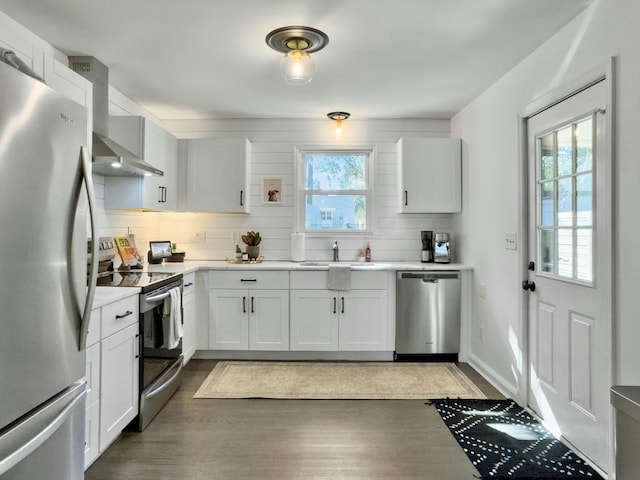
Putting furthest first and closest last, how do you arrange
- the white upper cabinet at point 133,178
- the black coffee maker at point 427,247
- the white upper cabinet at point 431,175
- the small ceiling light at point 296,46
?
the black coffee maker at point 427,247
the white upper cabinet at point 431,175
the white upper cabinet at point 133,178
the small ceiling light at point 296,46

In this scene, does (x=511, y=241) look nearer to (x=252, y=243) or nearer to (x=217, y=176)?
(x=252, y=243)

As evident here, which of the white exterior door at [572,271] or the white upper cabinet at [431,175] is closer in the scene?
the white exterior door at [572,271]

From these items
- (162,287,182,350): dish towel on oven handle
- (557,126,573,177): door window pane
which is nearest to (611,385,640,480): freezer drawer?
(557,126,573,177): door window pane

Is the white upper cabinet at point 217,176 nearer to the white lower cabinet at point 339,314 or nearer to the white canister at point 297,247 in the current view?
the white canister at point 297,247

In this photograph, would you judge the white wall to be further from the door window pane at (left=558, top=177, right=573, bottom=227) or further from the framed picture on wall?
the framed picture on wall

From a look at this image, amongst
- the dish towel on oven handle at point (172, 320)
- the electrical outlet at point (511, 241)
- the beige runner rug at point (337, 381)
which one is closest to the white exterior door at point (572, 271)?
the electrical outlet at point (511, 241)

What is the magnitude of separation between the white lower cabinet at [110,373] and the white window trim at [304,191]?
7.58 feet

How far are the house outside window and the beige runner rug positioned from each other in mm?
1535

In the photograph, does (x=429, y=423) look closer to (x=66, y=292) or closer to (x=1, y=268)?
A: (x=66, y=292)

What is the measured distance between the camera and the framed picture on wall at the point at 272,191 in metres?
4.42

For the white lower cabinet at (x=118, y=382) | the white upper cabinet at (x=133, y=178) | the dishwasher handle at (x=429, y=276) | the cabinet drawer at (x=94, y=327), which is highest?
the white upper cabinet at (x=133, y=178)

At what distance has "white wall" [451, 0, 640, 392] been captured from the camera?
72.9 inches

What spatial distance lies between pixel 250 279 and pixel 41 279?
257 centimetres

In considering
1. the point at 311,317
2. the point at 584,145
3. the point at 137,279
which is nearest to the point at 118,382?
the point at 137,279
